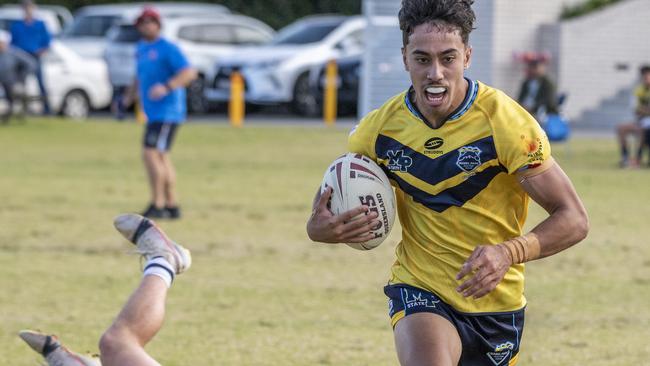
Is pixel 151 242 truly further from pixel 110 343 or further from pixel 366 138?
pixel 366 138

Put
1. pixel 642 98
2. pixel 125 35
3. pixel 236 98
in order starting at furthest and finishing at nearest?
pixel 125 35, pixel 236 98, pixel 642 98

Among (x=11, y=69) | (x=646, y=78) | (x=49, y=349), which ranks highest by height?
(x=49, y=349)

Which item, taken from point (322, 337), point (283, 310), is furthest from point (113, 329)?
point (283, 310)

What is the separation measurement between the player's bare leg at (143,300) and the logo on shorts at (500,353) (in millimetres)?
1443

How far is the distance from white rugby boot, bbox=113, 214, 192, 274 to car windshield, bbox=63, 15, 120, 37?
2513 centimetres

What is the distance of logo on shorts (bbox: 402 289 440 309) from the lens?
4.94 m

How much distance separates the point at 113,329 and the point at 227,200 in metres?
9.27

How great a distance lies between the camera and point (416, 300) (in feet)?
16.3

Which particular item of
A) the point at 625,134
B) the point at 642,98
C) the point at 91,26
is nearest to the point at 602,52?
the point at 642,98

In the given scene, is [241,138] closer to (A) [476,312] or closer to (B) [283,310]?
(B) [283,310]

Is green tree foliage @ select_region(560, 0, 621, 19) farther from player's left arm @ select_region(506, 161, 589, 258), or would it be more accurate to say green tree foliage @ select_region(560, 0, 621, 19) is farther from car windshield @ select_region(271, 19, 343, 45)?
player's left arm @ select_region(506, 161, 589, 258)

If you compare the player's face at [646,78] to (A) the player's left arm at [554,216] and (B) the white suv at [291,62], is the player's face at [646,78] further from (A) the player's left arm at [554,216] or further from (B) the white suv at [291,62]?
(A) the player's left arm at [554,216]

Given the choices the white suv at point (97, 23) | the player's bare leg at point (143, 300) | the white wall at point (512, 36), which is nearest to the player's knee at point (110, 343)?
the player's bare leg at point (143, 300)

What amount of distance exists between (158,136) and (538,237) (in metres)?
8.69
